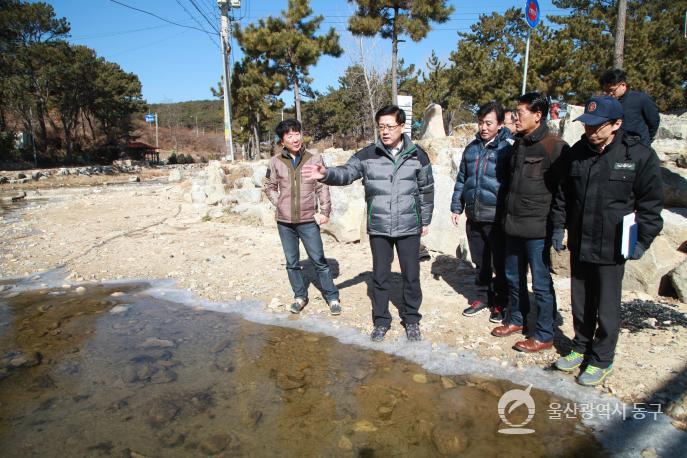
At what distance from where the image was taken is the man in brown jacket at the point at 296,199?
3.94 meters

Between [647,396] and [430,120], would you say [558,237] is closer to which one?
[647,396]

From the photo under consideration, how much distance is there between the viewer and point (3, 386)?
9.75 ft

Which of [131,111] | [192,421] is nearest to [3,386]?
[192,421]

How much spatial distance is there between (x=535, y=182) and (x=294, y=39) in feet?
79.2

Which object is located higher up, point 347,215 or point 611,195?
point 611,195

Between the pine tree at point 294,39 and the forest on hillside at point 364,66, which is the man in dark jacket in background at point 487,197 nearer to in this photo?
the forest on hillside at point 364,66

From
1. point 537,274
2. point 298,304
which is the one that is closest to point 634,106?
point 537,274

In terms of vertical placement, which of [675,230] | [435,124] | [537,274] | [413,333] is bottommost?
[413,333]

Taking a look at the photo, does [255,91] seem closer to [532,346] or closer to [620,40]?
[620,40]

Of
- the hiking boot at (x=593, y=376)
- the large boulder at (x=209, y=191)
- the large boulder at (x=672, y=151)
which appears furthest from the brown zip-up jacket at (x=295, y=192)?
the large boulder at (x=209, y=191)

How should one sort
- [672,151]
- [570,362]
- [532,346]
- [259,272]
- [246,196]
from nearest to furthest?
[570,362] → [532,346] → [259,272] → [672,151] → [246,196]

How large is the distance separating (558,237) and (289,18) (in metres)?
25.1

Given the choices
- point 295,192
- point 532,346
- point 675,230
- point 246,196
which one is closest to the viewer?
point 532,346

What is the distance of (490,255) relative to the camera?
153 inches
